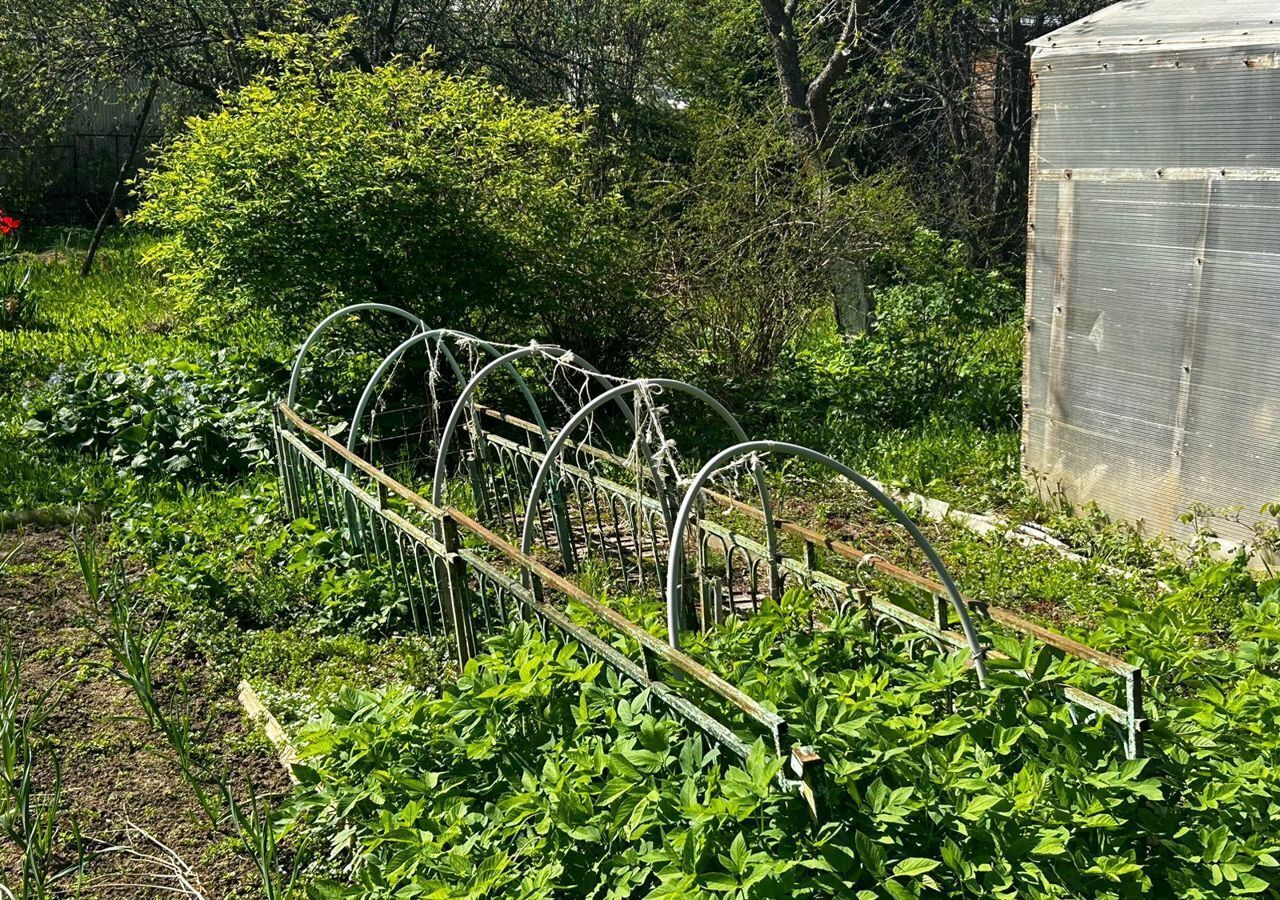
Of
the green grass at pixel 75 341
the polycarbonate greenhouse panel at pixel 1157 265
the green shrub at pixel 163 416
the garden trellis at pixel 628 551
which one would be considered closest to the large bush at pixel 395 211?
the garden trellis at pixel 628 551

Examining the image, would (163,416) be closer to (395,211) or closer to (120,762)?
(395,211)

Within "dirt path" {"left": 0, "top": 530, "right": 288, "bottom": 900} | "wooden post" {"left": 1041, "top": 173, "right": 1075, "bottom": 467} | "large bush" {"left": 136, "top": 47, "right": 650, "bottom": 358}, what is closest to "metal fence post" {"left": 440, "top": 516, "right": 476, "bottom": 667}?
"dirt path" {"left": 0, "top": 530, "right": 288, "bottom": 900}

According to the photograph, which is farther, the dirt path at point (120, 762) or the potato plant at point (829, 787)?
the dirt path at point (120, 762)

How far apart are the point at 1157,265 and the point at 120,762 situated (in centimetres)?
491

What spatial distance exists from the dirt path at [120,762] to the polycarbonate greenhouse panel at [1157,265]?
4.28 metres

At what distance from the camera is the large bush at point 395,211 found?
23.1ft

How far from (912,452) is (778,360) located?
1.76 metres

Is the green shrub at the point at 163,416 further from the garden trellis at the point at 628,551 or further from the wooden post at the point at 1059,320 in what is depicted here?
the wooden post at the point at 1059,320

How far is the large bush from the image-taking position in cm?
705

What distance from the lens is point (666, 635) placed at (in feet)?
11.0

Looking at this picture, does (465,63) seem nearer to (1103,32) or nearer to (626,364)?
(626,364)

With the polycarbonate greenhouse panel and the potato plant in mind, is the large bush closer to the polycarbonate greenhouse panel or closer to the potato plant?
the polycarbonate greenhouse panel

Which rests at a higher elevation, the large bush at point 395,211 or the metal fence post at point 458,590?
the large bush at point 395,211

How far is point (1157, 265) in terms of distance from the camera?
5453 mm
